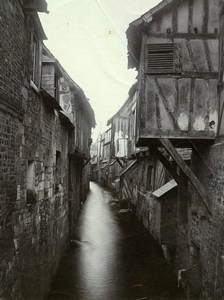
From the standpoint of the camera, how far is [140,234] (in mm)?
15047

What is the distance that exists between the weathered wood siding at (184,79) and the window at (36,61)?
8.51 feet

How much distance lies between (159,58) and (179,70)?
0.60m

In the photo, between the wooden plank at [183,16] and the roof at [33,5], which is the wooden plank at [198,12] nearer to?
the wooden plank at [183,16]

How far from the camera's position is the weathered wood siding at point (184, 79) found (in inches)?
299

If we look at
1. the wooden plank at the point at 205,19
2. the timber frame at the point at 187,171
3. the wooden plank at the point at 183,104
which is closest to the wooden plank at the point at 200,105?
the wooden plank at the point at 183,104

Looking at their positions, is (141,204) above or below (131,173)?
below

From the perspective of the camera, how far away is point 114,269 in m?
10.6

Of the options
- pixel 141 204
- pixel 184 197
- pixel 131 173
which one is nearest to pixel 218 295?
pixel 184 197

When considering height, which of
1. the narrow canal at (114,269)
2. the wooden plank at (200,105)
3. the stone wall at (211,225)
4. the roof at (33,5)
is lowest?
the narrow canal at (114,269)

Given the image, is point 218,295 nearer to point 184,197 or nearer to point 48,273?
point 184,197

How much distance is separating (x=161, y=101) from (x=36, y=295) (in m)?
5.37

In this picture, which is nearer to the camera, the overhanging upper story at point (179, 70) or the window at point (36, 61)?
the overhanging upper story at point (179, 70)

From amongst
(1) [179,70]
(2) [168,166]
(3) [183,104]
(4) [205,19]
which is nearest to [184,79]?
(1) [179,70]

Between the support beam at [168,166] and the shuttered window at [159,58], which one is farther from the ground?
the shuttered window at [159,58]
